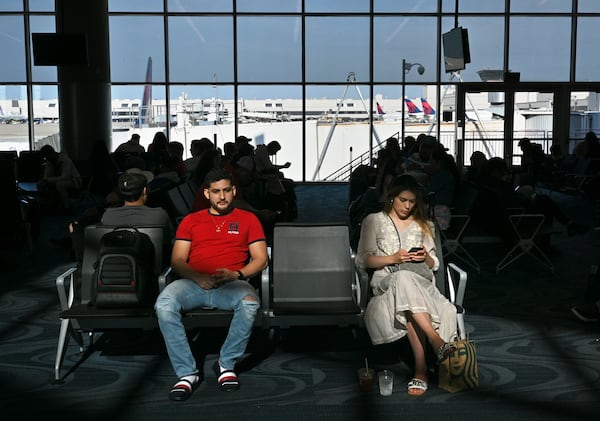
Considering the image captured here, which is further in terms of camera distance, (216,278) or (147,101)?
(147,101)

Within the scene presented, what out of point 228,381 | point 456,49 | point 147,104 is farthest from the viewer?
point 147,104

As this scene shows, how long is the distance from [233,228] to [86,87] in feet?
44.6

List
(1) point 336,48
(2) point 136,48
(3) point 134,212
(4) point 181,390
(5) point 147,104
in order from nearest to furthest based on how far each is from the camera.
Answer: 1. (4) point 181,390
2. (3) point 134,212
3. (2) point 136,48
4. (5) point 147,104
5. (1) point 336,48

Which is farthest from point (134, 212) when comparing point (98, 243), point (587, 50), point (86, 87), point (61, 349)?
point (587, 50)

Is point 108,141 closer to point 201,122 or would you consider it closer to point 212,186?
point 201,122

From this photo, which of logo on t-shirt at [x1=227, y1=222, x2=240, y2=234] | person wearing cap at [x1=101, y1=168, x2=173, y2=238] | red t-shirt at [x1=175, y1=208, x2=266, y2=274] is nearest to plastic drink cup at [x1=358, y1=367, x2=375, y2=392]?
red t-shirt at [x1=175, y1=208, x2=266, y2=274]

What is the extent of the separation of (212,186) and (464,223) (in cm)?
397

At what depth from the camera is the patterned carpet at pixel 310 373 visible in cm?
419

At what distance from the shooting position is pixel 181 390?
434 cm

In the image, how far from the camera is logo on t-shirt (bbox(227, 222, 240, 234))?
16.2 ft

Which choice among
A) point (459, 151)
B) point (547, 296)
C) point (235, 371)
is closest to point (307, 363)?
point (235, 371)

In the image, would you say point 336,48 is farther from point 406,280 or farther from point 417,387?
point 417,387

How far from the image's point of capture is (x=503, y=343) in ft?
18.1

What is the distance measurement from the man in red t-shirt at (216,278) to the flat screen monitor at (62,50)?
11775mm
